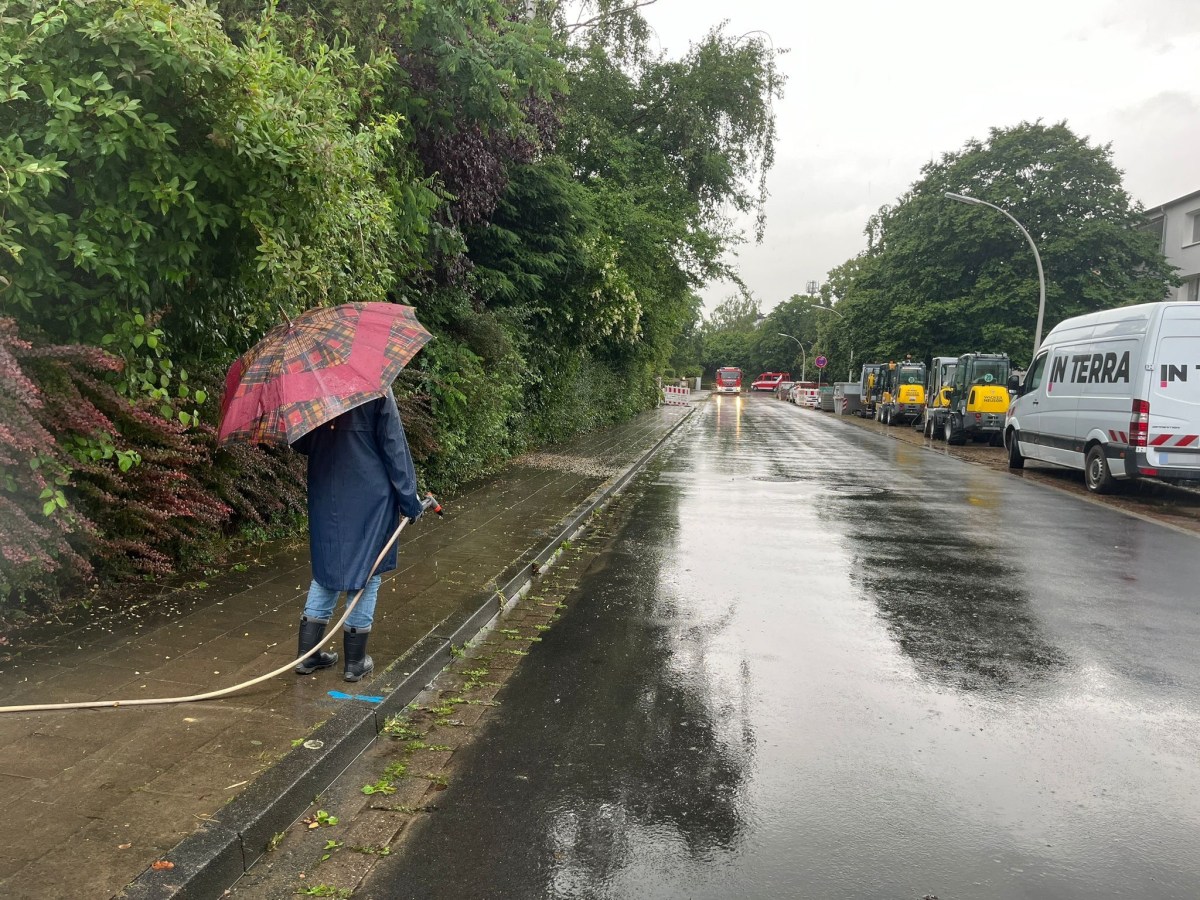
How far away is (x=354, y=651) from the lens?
4582 millimetres

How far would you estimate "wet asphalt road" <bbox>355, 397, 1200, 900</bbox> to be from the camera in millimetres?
3168

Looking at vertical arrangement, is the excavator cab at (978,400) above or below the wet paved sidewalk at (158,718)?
above

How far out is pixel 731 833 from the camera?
134 inches

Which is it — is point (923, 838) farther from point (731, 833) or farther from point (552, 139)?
point (552, 139)

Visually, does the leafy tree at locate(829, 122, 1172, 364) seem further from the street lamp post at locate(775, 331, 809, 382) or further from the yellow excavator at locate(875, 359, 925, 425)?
the street lamp post at locate(775, 331, 809, 382)

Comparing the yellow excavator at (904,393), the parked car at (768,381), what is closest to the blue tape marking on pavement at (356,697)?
the yellow excavator at (904,393)

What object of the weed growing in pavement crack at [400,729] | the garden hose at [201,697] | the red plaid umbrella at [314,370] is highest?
the red plaid umbrella at [314,370]

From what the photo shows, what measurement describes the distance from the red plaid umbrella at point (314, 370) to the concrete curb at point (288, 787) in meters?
1.34

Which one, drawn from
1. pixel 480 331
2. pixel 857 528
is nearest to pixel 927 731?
pixel 857 528

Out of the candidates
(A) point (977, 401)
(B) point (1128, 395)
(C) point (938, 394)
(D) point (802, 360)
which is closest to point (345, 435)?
(B) point (1128, 395)

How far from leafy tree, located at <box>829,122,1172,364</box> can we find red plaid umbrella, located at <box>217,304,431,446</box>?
33.1m

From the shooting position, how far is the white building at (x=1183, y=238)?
33.3 meters

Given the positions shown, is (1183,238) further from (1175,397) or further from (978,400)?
(1175,397)

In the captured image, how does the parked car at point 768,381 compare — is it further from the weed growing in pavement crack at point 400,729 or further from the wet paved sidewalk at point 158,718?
the weed growing in pavement crack at point 400,729
